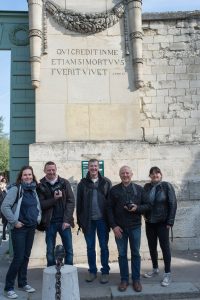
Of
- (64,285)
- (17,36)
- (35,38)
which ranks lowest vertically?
(64,285)

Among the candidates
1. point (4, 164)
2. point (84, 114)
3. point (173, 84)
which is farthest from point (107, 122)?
point (4, 164)

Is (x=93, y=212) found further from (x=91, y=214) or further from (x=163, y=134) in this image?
(x=163, y=134)

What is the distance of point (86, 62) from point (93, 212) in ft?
11.8

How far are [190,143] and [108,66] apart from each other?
2.50 meters

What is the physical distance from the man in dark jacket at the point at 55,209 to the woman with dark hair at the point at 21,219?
0.63ft

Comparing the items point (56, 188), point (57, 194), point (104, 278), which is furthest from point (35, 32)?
point (104, 278)

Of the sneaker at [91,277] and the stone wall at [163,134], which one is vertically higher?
the stone wall at [163,134]

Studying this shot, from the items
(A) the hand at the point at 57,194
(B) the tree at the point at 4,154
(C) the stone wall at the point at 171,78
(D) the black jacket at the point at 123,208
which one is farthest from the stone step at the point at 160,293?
(B) the tree at the point at 4,154

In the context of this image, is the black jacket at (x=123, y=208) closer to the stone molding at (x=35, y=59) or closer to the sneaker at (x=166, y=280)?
the sneaker at (x=166, y=280)

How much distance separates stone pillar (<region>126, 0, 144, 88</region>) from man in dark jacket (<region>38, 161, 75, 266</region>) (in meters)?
3.27

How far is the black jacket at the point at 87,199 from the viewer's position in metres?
6.25

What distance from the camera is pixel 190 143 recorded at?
8.95 metres

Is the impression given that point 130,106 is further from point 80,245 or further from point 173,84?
point 80,245

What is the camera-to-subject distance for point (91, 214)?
6.28 meters
